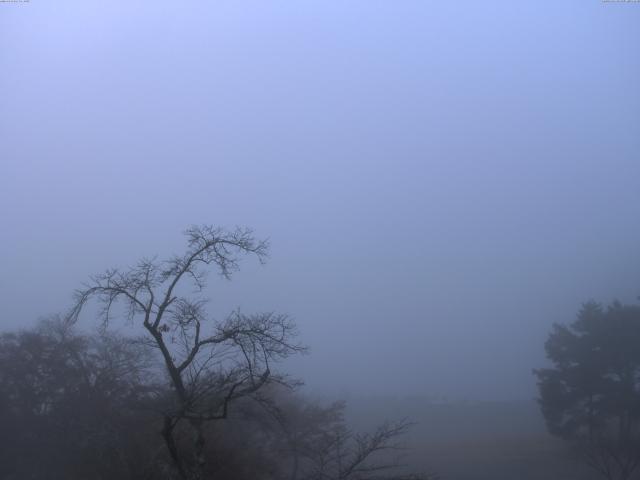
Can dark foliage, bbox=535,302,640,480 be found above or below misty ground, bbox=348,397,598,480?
above

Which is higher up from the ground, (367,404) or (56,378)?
(56,378)

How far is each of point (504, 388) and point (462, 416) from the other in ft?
73.8

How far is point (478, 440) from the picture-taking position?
44969mm

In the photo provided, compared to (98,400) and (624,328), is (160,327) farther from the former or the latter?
(624,328)

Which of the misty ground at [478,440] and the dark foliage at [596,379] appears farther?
the dark foliage at [596,379]

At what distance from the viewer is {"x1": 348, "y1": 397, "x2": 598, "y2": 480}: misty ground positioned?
33.8 m

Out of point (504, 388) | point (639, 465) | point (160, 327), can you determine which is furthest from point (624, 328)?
point (504, 388)

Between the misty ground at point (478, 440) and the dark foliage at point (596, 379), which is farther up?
the dark foliage at point (596, 379)

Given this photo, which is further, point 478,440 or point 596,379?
point 478,440

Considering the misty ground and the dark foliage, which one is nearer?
the misty ground

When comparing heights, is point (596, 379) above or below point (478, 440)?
above

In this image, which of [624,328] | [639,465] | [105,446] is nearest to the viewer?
[105,446]

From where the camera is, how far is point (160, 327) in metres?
9.97

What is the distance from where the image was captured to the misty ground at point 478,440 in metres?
33.8
